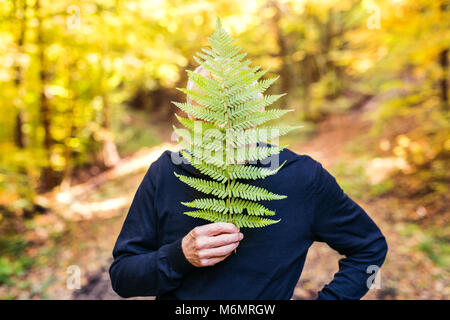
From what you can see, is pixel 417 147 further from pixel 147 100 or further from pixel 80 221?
pixel 147 100

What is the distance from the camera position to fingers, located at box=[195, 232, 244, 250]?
4.06 feet

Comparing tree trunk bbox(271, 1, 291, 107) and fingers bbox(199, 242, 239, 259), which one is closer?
fingers bbox(199, 242, 239, 259)

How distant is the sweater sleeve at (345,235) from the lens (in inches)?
62.4

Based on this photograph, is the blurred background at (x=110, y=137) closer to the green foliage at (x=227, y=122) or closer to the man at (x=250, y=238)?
the man at (x=250, y=238)

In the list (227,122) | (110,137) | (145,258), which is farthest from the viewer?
(110,137)

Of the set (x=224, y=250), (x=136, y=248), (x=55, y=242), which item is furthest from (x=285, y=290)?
(x=55, y=242)

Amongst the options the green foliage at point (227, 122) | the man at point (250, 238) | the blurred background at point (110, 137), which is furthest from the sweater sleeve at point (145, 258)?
the blurred background at point (110, 137)

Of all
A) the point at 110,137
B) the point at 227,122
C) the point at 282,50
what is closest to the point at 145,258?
the point at 227,122

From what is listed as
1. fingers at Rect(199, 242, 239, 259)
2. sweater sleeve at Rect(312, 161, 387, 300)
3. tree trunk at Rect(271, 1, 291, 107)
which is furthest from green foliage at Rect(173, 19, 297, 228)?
tree trunk at Rect(271, 1, 291, 107)

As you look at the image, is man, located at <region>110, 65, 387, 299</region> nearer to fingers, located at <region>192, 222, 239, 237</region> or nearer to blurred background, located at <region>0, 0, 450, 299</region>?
fingers, located at <region>192, 222, 239, 237</region>

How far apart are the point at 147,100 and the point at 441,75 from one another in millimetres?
24492

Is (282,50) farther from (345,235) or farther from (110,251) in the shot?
(345,235)

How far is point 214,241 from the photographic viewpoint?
1.24 metres

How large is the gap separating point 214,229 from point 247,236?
0.33m
